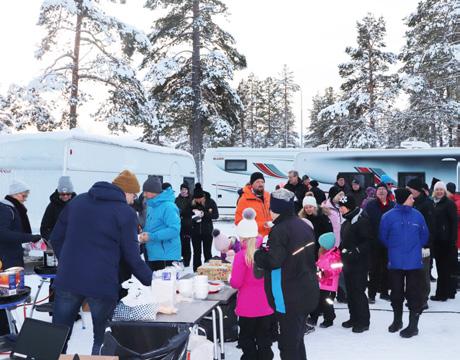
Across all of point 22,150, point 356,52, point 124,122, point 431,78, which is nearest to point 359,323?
point 22,150

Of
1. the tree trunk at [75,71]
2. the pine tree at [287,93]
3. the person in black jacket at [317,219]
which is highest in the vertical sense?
the pine tree at [287,93]

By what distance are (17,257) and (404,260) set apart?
14.4 feet

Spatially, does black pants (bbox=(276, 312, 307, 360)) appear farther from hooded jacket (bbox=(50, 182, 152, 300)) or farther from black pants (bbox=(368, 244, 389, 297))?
black pants (bbox=(368, 244, 389, 297))

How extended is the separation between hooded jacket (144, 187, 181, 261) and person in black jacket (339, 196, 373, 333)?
6.86 feet

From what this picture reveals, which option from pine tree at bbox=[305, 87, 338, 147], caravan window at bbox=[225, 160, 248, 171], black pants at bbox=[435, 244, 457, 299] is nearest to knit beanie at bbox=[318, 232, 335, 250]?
black pants at bbox=[435, 244, 457, 299]

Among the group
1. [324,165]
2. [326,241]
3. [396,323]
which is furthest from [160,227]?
[324,165]

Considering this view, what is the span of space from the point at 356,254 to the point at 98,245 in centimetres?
350

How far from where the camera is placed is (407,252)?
19.6 feet

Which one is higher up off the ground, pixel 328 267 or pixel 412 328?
pixel 328 267

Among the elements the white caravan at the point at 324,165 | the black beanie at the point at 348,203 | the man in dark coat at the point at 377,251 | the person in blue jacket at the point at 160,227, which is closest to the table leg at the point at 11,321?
the person in blue jacket at the point at 160,227

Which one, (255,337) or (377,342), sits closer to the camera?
(255,337)

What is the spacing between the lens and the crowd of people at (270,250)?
3.86 m

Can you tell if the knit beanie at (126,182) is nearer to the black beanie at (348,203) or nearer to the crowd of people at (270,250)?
the crowd of people at (270,250)

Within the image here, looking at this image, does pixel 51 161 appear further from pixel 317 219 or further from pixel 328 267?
pixel 328 267
